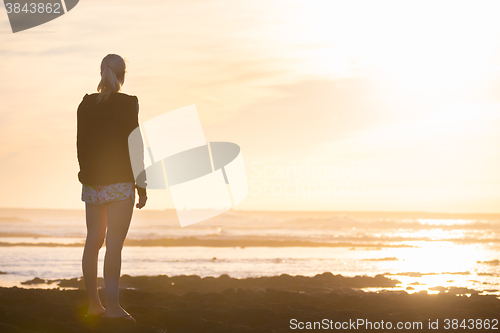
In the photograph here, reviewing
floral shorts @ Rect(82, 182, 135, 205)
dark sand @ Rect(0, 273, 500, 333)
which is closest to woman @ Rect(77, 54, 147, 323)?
floral shorts @ Rect(82, 182, 135, 205)

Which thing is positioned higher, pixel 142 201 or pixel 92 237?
pixel 142 201

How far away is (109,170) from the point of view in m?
3.58

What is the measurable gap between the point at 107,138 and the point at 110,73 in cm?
48

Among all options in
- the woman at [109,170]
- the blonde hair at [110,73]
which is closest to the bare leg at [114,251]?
the woman at [109,170]

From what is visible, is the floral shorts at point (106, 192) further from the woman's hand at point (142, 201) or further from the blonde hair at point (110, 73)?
the blonde hair at point (110, 73)

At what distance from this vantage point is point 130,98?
3.68 m

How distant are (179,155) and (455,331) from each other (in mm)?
3040

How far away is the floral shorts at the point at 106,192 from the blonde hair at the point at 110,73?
0.63m

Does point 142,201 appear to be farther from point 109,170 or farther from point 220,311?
point 220,311

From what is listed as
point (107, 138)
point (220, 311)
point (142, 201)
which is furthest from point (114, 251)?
point (220, 311)

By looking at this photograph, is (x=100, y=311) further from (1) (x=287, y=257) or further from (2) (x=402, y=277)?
(1) (x=287, y=257)

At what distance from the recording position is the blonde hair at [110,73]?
3.64 meters

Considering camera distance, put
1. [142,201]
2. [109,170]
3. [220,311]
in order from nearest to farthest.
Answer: [109,170] → [142,201] → [220,311]

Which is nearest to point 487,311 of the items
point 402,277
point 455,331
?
point 455,331
